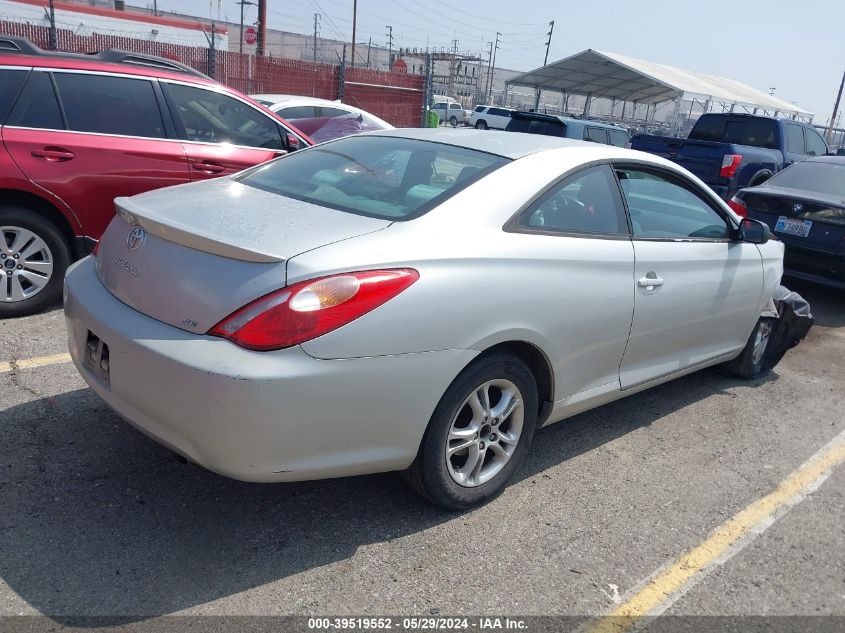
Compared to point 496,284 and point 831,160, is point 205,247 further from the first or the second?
point 831,160

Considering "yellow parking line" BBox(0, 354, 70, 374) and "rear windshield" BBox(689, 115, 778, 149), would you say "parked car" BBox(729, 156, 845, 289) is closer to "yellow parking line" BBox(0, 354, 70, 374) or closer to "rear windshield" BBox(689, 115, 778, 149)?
"rear windshield" BBox(689, 115, 778, 149)

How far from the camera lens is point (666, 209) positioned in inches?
163

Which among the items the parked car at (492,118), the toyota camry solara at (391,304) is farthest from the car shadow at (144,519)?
the parked car at (492,118)

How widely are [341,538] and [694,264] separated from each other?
2.41 metres

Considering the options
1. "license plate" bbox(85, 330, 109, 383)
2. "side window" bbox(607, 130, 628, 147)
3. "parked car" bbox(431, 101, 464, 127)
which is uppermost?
"side window" bbox(607, 130, 628, 147)

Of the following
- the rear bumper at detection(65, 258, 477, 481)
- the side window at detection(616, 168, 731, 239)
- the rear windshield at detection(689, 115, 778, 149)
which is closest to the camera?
the rear bumper at detection(65, 258, 477, 481)

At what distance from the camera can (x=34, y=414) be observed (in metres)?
3.58

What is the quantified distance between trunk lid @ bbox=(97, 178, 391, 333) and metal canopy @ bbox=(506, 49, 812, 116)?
24.6 meters

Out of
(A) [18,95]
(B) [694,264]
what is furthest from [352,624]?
(A) [18,95]

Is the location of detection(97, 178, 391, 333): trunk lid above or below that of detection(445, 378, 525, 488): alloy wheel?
above

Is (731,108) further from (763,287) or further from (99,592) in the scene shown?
(99,592)

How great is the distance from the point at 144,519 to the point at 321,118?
28.3 feet

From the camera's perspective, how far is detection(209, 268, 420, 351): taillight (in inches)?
94.9

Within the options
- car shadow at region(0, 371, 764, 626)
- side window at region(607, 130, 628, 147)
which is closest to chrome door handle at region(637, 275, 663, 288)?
car shadow at region(0, 371, 764, 626)
